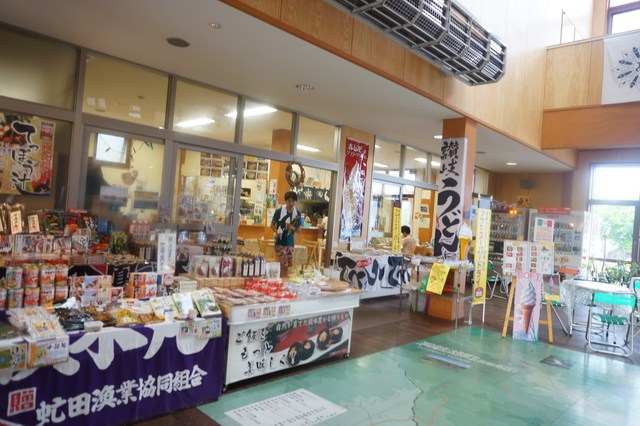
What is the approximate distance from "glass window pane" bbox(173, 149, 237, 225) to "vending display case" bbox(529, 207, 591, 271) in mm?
8146

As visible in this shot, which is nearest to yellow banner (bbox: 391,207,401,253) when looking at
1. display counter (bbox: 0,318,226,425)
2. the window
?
display counter (bbox: 0,318,226,425)

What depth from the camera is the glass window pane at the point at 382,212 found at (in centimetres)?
849

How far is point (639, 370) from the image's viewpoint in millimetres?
4938

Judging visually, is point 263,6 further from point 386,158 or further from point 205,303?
point 386,158

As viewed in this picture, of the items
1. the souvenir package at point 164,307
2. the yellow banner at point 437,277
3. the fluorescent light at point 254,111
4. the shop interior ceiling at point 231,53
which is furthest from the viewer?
the yellow banner at point 437,277

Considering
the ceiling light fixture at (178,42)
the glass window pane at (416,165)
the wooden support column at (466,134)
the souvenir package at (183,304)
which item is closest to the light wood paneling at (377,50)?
the ceiling light fixture at (178,42)

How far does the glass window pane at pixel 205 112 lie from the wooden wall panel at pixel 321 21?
7.45ft

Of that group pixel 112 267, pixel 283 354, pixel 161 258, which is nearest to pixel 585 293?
pixel 283 354

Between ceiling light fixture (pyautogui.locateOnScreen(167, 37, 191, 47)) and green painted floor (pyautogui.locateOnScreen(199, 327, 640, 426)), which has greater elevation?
ceiling light fixture (pyautogui.locateOnScreen(167, 37, 191, 47))

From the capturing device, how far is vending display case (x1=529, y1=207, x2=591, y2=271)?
10.3 meters

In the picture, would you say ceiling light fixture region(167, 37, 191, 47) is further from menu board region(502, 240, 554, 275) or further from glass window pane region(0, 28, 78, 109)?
menu board region(502, 240, 554, 275)

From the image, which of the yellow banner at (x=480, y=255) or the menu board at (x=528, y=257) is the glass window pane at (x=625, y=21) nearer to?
the yellow banner at (x=480, y=255)

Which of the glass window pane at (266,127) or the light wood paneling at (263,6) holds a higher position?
the light wood paneling at (263,6)

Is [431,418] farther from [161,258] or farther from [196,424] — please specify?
[161,258]
